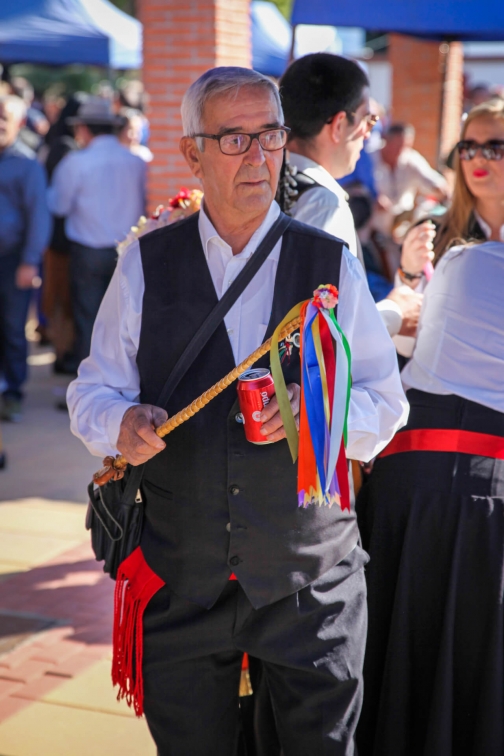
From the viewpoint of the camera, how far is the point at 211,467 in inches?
76.2

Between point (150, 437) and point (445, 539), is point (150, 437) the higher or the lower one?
the higher one

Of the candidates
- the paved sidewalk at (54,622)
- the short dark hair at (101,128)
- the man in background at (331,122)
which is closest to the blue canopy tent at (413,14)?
the short dark hair at (101,128)

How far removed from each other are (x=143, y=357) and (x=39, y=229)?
191 inches

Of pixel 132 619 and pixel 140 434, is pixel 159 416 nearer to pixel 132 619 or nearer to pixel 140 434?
pixel 140 434

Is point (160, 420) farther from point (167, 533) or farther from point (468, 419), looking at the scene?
point (468, 419)

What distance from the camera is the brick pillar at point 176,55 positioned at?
6.93m

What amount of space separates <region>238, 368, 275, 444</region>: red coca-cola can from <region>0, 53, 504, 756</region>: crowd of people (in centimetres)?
2

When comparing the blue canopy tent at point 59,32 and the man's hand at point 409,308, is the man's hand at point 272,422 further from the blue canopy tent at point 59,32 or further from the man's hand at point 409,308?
the blue canopy tent at point 59,32

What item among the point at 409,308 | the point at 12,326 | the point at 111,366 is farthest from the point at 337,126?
the point at 12,326

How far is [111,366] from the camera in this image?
6.89 ft

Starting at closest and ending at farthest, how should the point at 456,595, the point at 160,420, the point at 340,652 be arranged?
the point at 160,420 → the point at 340,652 → the point at 456,595

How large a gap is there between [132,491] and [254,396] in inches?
19.8

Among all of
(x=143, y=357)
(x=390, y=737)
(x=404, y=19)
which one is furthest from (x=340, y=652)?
(x=404, y=19)

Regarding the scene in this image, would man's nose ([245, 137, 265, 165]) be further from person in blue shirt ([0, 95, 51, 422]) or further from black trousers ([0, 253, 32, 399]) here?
black trousers ([0, 253, 32, 399])
